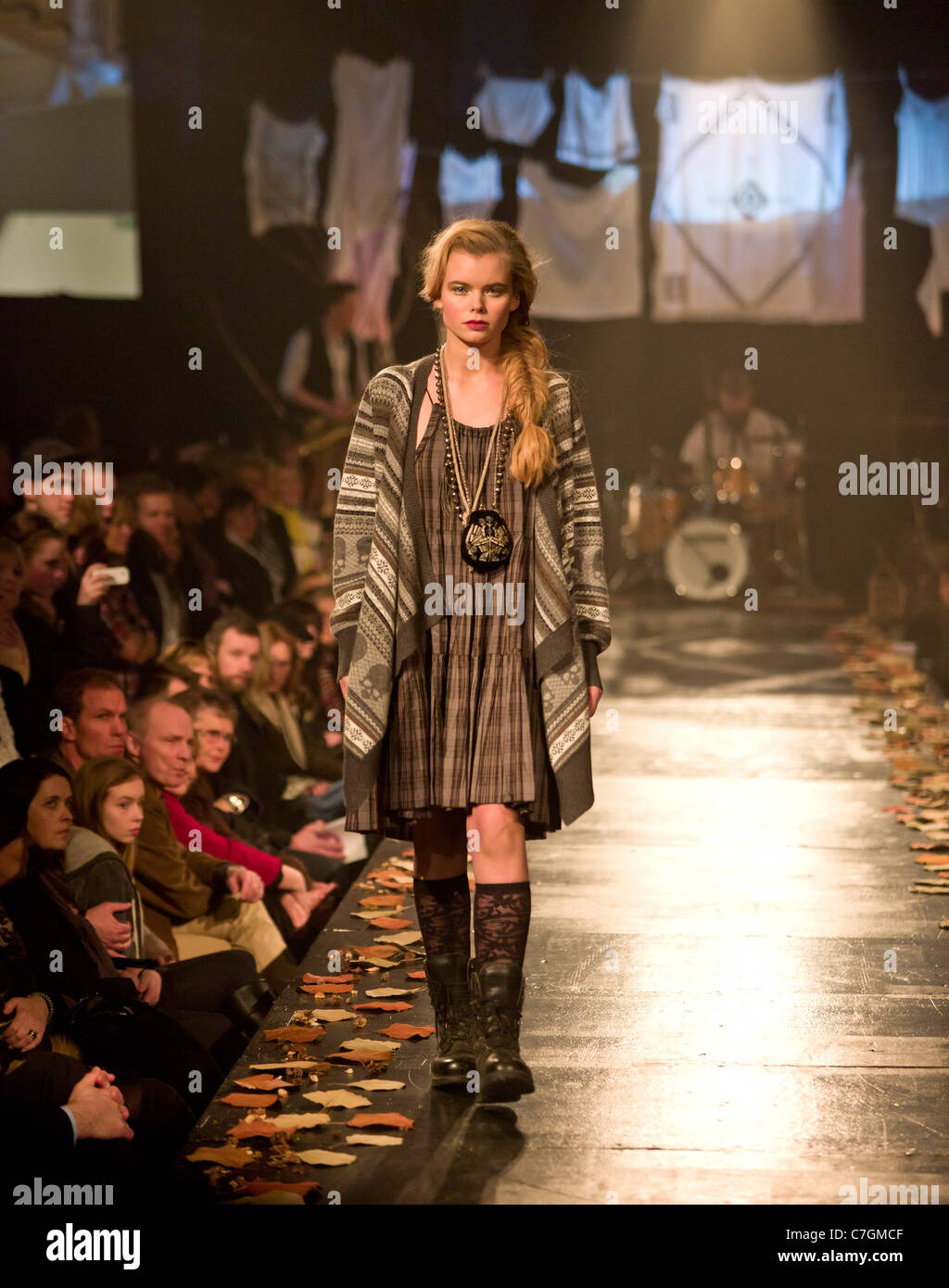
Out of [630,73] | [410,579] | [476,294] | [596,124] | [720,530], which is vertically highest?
[630,73]

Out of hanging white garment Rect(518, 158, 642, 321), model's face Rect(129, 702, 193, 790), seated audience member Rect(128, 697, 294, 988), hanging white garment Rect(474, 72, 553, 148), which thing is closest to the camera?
seated audience member Rect(128, 697, 294, 988)

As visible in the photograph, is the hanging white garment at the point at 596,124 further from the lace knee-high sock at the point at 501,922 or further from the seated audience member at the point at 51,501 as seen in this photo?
the lace knee-high sock at the point at 501,922

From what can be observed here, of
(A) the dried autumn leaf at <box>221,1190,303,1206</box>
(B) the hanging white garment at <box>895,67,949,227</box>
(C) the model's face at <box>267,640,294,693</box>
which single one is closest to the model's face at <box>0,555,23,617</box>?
(C) the model's face at <box>267,640,294,693</box>

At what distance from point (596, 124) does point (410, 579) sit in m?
10.6

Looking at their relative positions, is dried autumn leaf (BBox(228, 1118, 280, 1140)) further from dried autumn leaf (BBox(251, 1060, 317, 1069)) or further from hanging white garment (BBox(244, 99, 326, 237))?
hanging white garment (BBox(244, 99, 326, 237))

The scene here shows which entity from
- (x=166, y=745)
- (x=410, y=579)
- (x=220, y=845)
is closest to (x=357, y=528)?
(x=410, y=579)

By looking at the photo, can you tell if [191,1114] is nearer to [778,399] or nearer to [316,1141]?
[316,1141]

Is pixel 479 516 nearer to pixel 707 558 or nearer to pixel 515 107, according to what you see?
pixel 515 107

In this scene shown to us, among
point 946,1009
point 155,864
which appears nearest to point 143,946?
point 155,864

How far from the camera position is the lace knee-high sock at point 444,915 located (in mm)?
3158

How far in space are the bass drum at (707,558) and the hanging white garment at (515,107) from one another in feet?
10.5

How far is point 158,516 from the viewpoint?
6152 mm

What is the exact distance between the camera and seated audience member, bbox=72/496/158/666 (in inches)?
213

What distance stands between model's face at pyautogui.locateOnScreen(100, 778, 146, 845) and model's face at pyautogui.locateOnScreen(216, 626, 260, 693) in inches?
63.9
